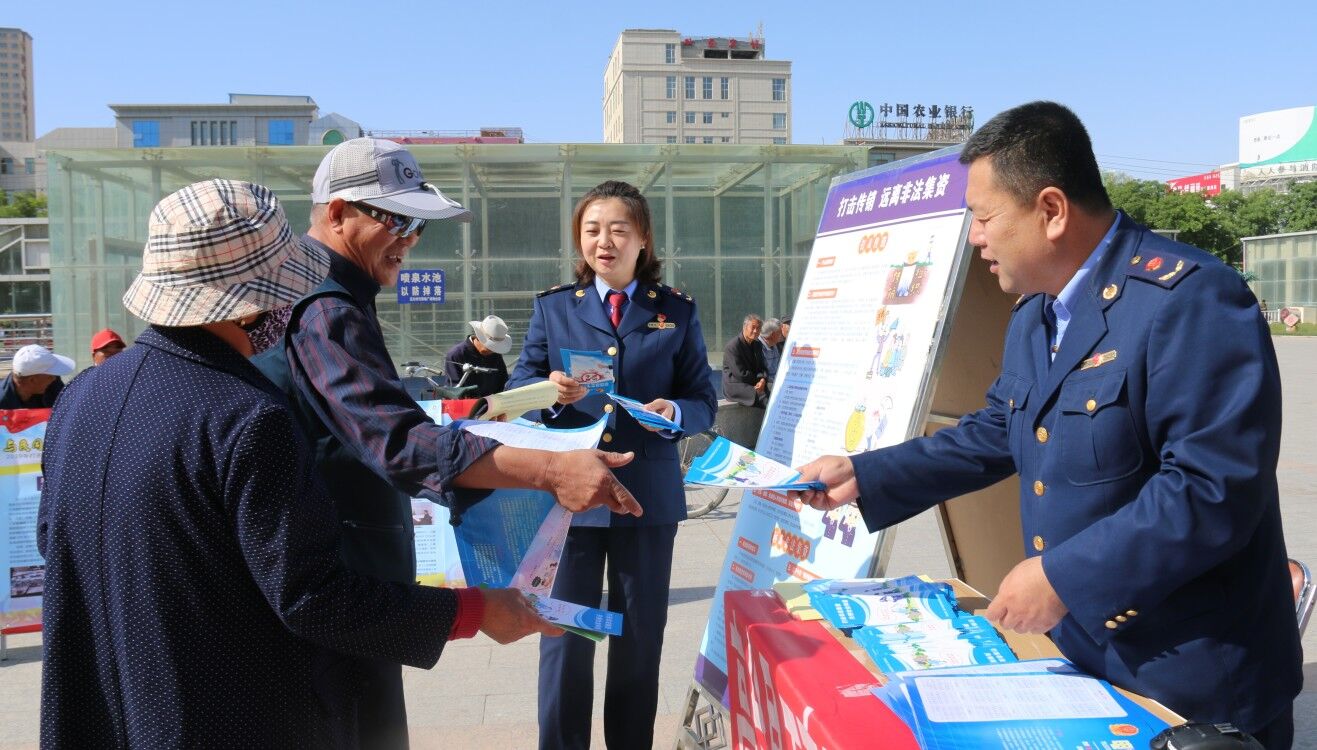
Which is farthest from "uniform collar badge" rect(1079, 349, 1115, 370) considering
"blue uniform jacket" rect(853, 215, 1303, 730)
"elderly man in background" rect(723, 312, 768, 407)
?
"elderly man in background" rect(723, 312, 768, 407)

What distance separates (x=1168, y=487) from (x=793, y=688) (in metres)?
0.73

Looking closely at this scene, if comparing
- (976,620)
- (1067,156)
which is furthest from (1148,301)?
(976,620)

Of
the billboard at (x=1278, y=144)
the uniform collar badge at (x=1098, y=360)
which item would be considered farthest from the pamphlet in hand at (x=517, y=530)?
the billboard at (x=1278, y=144)

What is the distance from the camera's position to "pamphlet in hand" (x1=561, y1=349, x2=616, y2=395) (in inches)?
115

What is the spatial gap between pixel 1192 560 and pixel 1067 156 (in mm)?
731

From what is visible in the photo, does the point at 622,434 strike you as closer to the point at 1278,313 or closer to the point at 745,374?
the point at 745,374

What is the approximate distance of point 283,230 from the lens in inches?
61.5

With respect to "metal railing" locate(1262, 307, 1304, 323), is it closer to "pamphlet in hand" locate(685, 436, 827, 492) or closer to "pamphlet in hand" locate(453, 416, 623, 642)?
"pamphlet in hand" locate(685, 436, 827, 492)

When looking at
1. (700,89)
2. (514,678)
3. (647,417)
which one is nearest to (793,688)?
(647,417)

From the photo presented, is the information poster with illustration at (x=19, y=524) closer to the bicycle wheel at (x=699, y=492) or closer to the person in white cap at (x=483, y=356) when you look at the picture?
the person in white cap at (x=483, y=356)

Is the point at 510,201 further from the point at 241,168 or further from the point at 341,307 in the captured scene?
the point at 341,307

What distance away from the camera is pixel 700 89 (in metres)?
95.8

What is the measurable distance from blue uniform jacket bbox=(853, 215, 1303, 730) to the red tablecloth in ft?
1.29

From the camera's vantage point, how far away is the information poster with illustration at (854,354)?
8.70ft
